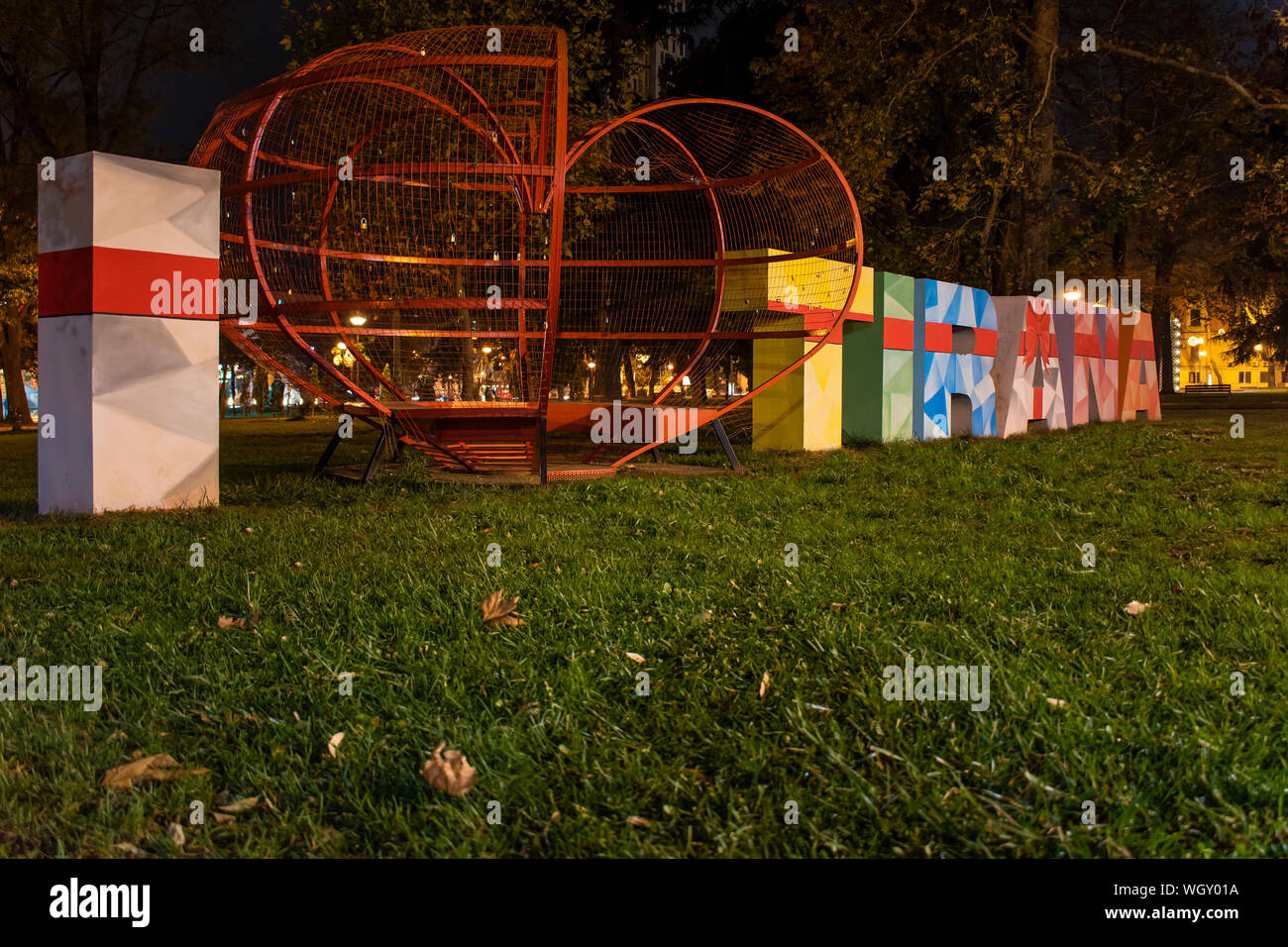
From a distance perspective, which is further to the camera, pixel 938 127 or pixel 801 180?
pixel 938 127

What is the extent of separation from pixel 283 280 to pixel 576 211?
318 inches

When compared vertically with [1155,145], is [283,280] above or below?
below

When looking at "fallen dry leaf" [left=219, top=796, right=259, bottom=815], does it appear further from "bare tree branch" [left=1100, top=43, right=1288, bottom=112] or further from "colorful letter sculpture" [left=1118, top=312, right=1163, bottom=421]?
"colorful letter sculpture" [left=1118, top=312, right=1163, bottom=421]

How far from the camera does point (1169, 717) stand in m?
3.00

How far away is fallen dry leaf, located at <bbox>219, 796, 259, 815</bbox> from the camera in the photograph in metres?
2.57

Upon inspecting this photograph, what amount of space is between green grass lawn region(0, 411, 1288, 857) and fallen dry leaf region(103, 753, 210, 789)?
0.08m

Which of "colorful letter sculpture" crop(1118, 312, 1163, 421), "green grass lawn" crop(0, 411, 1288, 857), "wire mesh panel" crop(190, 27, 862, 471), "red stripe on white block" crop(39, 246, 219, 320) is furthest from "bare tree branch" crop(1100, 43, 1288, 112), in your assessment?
"red stripe on white block" crop(39, 246, 219, 320)

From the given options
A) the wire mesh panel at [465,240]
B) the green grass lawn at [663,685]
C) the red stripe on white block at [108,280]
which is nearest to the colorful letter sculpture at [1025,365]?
the wire mesh panel at [465,240]

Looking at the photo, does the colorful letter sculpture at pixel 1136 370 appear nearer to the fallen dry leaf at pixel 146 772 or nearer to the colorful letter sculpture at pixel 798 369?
the colorful letter sculpture at pixel 798 369

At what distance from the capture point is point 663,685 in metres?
3.37

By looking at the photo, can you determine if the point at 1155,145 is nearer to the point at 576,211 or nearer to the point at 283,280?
the point at 576,211

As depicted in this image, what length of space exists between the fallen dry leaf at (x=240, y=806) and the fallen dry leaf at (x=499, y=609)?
151 centimetres

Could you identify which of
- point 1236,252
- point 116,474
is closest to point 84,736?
point 116,474

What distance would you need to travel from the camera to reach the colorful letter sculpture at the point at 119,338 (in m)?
7.24
